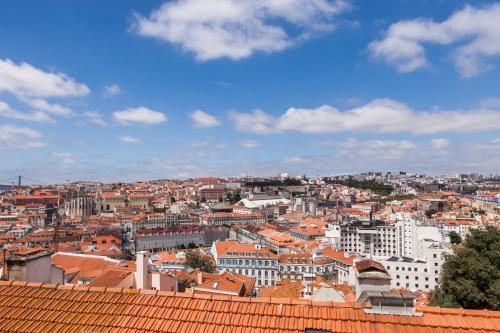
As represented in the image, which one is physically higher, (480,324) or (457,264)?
(480,324)

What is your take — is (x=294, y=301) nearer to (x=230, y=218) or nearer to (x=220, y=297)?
(x=220, y=297)

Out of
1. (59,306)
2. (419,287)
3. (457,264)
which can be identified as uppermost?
(59,306)

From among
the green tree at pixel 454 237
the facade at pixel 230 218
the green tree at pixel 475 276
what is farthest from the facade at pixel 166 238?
the green tree at pixel 475 276

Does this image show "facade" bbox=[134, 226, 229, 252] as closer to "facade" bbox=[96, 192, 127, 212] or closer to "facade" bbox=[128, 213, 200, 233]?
"facade" bbox=[128, 213, 200, 233]

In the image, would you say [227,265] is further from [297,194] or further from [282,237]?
[297,194]

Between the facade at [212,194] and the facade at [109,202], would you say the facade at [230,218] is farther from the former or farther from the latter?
the facade at [212,194]

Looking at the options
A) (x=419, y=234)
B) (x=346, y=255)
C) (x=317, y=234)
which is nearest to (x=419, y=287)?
(x=346, y=255)
